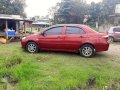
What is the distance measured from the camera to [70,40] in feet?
30.7

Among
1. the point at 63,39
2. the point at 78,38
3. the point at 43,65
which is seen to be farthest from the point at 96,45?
the point at 43,65

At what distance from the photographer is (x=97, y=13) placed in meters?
34.8

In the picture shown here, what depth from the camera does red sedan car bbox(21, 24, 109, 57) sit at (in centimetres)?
906

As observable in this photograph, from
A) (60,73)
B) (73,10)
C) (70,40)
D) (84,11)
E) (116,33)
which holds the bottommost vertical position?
(60,73)

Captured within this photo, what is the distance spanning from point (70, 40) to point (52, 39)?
3.00 feet

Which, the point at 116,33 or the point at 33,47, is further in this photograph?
the point at 116,33

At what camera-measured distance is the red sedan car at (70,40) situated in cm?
906

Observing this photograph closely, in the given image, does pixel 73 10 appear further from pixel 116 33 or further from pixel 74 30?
pixel 74 30

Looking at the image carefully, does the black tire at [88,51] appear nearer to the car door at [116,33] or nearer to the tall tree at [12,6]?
the car door at [116,33]

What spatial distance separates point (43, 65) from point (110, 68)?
8.25 feet

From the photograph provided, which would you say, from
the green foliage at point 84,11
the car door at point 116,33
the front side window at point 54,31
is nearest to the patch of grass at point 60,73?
the front side window at point 54,31

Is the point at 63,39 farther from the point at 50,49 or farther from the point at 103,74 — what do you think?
the point at 103,74

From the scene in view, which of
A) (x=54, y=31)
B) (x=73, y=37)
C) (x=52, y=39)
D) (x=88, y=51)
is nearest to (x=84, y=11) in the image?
(x=54, y=31)

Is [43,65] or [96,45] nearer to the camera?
[43,65]
